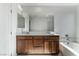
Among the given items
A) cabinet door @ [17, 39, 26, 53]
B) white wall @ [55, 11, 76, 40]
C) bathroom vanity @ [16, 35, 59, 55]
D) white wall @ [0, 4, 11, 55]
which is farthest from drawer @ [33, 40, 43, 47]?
white wall @ [0, 4, 11, 55]

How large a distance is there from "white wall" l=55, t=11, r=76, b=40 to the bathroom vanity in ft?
1.30

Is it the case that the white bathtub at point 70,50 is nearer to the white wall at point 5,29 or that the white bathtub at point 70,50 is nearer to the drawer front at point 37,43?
the drawer front at point 37,43

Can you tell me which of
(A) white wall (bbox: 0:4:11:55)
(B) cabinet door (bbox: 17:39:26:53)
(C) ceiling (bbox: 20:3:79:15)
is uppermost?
(C) ceiling (bbox: 20:3:79:15)

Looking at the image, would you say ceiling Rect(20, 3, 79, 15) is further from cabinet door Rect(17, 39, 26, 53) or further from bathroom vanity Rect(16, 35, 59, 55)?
cabinet door Rect(17, 39, 26, 53)

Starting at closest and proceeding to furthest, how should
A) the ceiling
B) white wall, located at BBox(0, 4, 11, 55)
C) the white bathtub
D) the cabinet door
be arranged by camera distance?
1. the white bathtub
2. white wall, located at BBox(0, 4, 11, 55)
3. the cabinet door
4. the ceiling

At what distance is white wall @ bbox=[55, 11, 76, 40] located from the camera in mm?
4516

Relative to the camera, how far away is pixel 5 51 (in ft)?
11.7

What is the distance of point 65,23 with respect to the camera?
4.59 metres

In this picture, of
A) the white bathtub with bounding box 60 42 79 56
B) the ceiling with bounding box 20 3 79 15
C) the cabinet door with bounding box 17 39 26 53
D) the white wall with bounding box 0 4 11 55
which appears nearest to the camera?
the white bathtub with bounding box 60 42 79 56

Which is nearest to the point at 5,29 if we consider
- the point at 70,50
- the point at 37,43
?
the point at 37,43

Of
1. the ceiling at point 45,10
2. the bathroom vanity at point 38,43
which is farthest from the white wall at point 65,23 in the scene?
the bathroom vanity at point 38,43

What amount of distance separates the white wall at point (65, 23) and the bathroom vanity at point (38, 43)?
0.40 m

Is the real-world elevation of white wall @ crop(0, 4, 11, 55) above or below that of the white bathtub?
above

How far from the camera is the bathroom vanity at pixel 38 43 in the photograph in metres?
4.27
